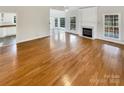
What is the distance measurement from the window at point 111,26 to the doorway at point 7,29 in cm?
489

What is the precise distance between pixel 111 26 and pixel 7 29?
5386 millimetres

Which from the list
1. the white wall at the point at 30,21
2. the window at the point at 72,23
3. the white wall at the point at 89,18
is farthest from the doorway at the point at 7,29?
the window at the point at 72,23

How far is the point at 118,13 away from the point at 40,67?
5.18m

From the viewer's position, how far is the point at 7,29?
7203 millimetres

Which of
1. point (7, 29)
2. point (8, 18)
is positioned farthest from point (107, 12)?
point (7, 29)

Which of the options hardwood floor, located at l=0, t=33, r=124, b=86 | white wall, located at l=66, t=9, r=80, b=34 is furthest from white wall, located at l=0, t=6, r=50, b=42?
hardwood floor, located at l=0, t=33, r=124, b=86

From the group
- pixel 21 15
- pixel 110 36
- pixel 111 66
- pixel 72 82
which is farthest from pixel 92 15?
pixel 72 82

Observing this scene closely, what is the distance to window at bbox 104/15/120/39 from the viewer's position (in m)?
7.51

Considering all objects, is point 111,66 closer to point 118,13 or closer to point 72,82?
point 72,82

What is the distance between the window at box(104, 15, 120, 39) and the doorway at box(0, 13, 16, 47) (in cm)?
489

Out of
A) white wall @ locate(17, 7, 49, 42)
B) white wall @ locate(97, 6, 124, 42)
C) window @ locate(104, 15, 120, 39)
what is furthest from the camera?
window @ locate(104, 15, 120, 39)

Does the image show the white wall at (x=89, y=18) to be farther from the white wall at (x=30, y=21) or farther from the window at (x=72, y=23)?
the white wall at (x=30, y=21)

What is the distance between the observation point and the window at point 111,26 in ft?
24.6

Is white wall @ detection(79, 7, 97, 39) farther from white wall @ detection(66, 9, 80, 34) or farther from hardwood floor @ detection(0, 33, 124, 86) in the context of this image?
hardwood floor @ detection(0, 33, 124, 86)
